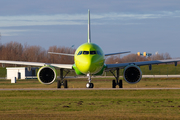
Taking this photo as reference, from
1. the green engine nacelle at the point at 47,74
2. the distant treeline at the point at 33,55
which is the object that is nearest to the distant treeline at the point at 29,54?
the distant treeline at the point at 33,55

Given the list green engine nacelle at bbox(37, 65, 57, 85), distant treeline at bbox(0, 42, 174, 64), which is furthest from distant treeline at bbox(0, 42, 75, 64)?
green engine nacelle at bbox(37, 65, 57, 85)

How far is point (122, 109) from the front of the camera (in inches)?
597

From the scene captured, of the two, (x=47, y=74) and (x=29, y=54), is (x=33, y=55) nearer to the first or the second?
(x=29, y=54)

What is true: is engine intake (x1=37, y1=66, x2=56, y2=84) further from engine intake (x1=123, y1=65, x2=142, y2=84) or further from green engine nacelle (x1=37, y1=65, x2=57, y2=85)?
engine intake (x1=123, y1=65, x2=142, y2=84)

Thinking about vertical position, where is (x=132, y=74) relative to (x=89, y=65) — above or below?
below

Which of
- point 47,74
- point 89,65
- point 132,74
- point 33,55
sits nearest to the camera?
point 89,65

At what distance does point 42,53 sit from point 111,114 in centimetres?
12398

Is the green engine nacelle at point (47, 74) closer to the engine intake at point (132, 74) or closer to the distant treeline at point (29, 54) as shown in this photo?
the engine intake at point (132, 74)

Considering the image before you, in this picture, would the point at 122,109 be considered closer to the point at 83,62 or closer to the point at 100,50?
the point at 83,62

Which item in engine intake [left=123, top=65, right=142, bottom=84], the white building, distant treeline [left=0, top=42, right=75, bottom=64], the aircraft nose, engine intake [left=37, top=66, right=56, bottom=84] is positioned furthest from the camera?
distant treeline [left=0, top=42, right=75, bottom=64]

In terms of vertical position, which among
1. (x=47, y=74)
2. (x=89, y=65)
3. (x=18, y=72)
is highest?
(x=89, y=65)

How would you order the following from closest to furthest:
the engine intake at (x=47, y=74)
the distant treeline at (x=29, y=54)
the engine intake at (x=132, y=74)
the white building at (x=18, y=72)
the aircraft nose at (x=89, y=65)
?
the aircraft nose at (x=89, y=65) → the engine intake at (x=132, y=74) → the engine intake at (x=47, y=74) → the white building at (x=18, y=72) → the distant treeline at (x=29, y=54)

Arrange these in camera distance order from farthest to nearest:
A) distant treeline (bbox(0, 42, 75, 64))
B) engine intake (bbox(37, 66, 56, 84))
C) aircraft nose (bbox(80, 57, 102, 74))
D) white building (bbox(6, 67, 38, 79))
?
1. distant treeline (bbox(0, 42, 75, 64))
2. white building (bbox(6, 67, 38, 79))
3. engine intake (bbox(37, 66, 56, 84))
4. aircraft nose (bbox(80, 57, 102, 74))

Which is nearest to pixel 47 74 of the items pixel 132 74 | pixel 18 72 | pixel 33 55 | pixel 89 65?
pixel 89 65
